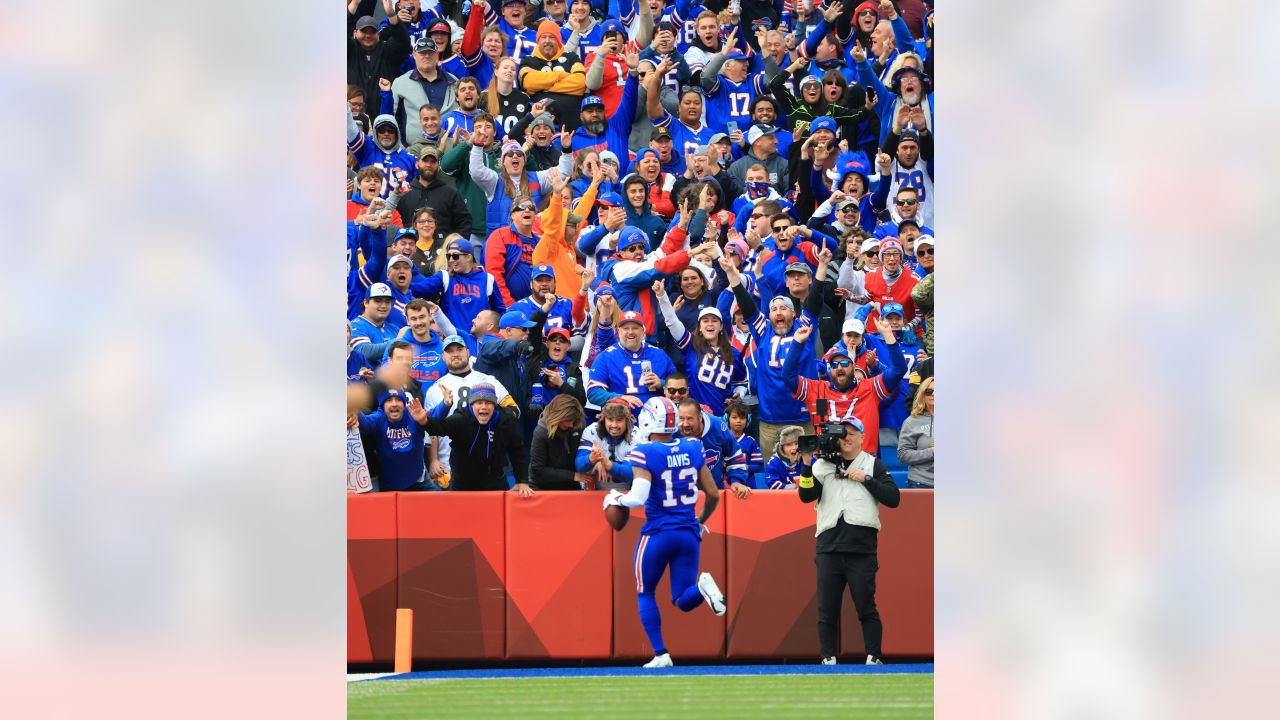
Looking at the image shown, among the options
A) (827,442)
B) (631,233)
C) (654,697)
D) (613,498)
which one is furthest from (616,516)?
(631,233)

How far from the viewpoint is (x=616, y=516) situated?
8.77 meters

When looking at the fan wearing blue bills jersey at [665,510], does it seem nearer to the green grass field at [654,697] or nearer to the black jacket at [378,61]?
the green grass field at [654,697]

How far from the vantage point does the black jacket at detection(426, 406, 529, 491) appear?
931 centimetres

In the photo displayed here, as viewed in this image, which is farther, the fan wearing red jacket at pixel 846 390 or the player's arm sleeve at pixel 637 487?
the fan wearing red jacket at pixel 846 390

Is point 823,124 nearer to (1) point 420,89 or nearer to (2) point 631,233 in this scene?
(2) point 631,233

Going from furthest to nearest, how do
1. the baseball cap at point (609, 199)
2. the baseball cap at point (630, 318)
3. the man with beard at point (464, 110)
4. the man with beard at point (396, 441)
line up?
the man with beard at point (464, 110) < the baseball cap at point (609, 199) < the baseball cap at point (630, 318) < the man with beard at point (396, 441)

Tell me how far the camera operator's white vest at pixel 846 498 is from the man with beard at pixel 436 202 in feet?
12.5

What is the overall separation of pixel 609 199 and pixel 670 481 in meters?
3.17

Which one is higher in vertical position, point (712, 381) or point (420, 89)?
point (420, 89)

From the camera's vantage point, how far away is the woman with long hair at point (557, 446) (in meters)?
9.35

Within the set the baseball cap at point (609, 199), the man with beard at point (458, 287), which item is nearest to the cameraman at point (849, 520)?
the man with beard at point (458, 287)
